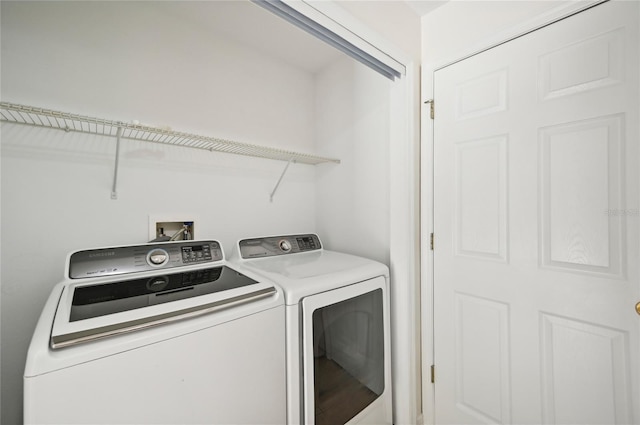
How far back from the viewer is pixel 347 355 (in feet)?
4.50

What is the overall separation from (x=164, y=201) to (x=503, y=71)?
2034 millimetres

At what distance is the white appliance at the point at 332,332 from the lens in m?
1.10

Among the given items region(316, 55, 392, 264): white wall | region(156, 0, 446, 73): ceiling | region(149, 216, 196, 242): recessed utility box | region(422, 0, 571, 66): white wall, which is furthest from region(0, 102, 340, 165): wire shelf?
region(422, 0, 571, 66): white wall

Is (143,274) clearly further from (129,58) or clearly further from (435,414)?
(435,414)

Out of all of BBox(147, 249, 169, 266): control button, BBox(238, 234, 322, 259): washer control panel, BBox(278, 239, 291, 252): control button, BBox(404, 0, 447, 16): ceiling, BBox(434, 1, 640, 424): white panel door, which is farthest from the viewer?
BBox(278, 239, 291, 252): control button

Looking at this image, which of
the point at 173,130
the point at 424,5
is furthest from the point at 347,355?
the point at 424,5

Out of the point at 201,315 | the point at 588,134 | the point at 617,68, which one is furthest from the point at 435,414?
the point at 617,68

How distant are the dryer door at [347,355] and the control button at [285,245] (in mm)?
622

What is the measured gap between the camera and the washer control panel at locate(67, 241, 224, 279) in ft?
3.84

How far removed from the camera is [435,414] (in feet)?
5.24

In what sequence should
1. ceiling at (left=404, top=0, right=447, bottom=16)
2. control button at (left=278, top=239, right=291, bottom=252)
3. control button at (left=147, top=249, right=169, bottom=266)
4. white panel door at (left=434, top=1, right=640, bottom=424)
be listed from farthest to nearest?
control button at (left=278, top=239, right=291, bottom=252), ceiling at (left=404, top=0, right=447, bottom=16), control button at (left=147, top=249, right=169, bottom=266), white panel door at (left=434, top=1, right=640, bottom=424)

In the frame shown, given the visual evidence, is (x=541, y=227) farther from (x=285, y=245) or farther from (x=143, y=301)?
(x=143, y=301)

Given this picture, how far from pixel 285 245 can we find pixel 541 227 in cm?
144

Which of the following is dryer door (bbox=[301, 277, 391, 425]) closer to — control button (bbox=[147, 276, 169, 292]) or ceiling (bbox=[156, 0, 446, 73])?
control button (bbox=[147, 276, 169, 292])
